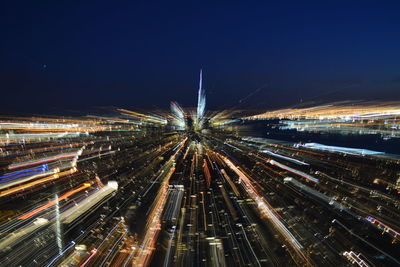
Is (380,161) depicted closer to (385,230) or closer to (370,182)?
(370,182)

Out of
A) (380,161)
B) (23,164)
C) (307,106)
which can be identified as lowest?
(380,161)

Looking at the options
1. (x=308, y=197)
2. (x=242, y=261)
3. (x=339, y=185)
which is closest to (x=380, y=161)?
(x=339, y=185)

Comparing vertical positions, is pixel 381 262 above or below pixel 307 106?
below

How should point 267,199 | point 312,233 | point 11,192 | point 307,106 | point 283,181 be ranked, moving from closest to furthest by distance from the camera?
point 312,233, point 267,199, point 11,192, point 283,181, point 307,106

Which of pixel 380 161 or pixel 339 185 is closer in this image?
pixel 339 185

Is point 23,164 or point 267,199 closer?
point 267,199

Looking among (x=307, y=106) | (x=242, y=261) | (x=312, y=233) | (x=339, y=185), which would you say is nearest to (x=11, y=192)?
(x=242, y=261)

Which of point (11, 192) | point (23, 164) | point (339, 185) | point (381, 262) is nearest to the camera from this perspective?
point (381, 262)

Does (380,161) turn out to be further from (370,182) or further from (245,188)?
(245,188)

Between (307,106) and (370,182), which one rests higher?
(307,106)
